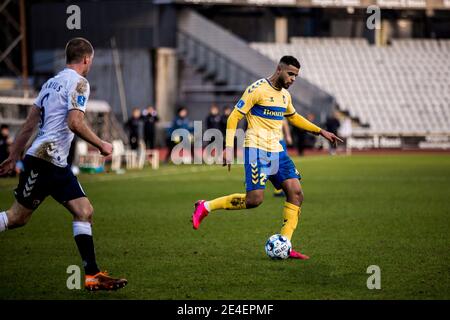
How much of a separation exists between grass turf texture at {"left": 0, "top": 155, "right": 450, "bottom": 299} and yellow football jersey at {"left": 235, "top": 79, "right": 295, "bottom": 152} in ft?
4.52

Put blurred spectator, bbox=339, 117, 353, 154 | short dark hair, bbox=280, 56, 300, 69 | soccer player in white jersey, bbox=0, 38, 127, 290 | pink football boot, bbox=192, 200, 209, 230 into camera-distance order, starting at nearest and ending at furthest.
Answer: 1. soccer player in white jersey, bbox=0, 38, 127, 290
2. short dark hair, bbox=280, 56, 300, 69
3. pink football boot, bbox=192, 200, 209, 230
4. blurred spectator, bbox=339, 117, 353, 154

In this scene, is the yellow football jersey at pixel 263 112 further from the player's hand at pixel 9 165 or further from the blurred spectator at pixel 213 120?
the blurred spectator at pixel 213 120

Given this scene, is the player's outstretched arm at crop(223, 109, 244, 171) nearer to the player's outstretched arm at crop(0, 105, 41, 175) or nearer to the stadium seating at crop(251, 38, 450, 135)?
the player's outstretched arm at crop(0, 105, 41, 175)

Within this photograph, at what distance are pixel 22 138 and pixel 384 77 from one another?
1763 inches

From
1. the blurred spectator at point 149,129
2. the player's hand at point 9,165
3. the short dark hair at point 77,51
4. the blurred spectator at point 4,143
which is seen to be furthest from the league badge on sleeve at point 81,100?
the blurred spectator at point 149,129

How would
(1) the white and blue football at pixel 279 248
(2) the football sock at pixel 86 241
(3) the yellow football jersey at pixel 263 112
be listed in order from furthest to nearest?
(3) the yellow football jersey at pixel 263 112 → (1) the white and blue football at pixel 279 248 → (2) the football sock at pixel 86 241

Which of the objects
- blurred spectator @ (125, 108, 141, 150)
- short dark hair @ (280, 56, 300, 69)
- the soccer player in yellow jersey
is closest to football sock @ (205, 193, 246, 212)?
the soccer player in yellow jersey

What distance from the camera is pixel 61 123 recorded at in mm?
8094

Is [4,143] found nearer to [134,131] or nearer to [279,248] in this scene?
[134,131]

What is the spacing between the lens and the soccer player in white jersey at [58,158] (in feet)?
26.5

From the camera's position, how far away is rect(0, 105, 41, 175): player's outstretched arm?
26.7 feet

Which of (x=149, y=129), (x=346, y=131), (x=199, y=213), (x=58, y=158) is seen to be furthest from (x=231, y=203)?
(x=346, y=131)
